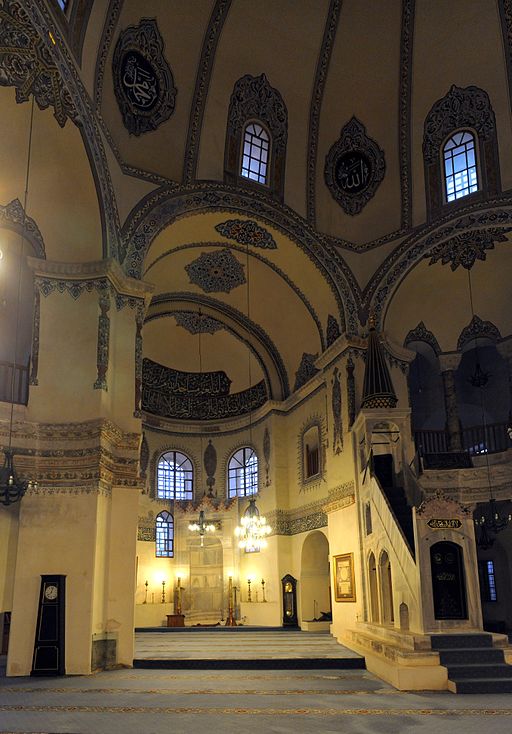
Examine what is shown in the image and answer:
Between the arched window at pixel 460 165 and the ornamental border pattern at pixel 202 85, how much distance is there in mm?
5445

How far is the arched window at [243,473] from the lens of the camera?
20.2m

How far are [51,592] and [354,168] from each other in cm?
1102

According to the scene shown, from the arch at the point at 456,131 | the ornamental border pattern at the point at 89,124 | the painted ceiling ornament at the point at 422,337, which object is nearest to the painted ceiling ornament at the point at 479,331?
the painted ceiling ornament at the point at 422,337

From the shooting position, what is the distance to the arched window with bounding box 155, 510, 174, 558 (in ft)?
65.7

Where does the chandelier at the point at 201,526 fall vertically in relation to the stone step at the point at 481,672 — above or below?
above

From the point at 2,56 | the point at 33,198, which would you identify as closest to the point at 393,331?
the point at 33,198

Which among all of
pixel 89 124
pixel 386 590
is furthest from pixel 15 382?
pixel 386 590

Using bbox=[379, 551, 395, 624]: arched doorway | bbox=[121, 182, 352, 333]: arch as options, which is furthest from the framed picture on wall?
bbox=[121, 182, 352, 333]: arch

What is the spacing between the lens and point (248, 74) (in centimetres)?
1418

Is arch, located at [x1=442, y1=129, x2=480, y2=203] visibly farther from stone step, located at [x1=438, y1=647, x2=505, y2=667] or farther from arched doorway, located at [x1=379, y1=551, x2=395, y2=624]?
stone step, located at [x1=438, y1=647, x2=505, y2=667]

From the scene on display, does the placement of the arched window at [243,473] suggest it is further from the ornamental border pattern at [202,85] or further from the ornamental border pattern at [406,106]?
the ornamental border pattern at [202,85]

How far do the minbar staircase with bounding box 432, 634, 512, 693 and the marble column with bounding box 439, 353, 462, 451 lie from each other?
773cm

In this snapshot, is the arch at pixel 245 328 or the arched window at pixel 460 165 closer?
the arched window at pixel 460 165

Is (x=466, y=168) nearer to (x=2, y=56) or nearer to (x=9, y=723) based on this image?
(x=2, y=56)
